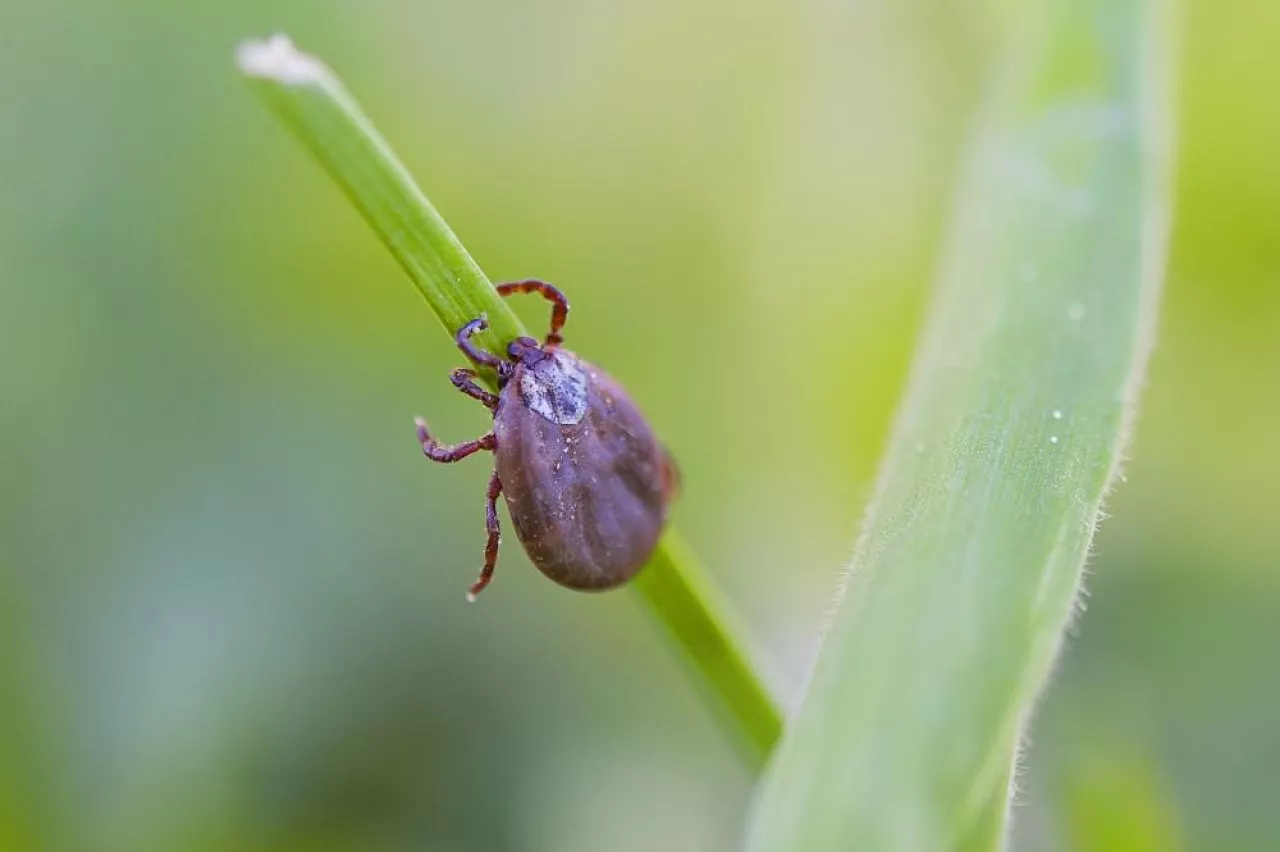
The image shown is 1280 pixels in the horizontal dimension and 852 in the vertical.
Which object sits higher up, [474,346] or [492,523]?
[474,346]

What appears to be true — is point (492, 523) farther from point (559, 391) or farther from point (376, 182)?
point (376, 182)

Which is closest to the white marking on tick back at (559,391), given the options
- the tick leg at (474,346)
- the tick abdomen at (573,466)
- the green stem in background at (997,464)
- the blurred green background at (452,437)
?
the tick abdomen at (573,466)

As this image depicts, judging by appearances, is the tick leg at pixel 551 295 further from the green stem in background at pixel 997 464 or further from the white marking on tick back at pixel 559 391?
the green stem in background at pixel 997 464

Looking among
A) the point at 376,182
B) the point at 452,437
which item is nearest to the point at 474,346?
the point at 376,182

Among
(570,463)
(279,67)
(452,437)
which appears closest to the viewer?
(279,67)

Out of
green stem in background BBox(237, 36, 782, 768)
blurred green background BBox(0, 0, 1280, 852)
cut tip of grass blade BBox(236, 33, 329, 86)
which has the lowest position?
blurred green background BBox(0, 0, 1280, 852)

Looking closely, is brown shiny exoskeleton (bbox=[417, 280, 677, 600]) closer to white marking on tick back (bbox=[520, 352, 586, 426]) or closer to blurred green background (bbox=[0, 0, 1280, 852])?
white marking on tick back (bbox=[520, 352, 586, 426])

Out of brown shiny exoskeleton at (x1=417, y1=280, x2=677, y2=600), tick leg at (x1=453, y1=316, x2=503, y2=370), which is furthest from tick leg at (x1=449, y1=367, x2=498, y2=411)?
tick leg at (x1=453, y1=316, x2=503, y2=370)
